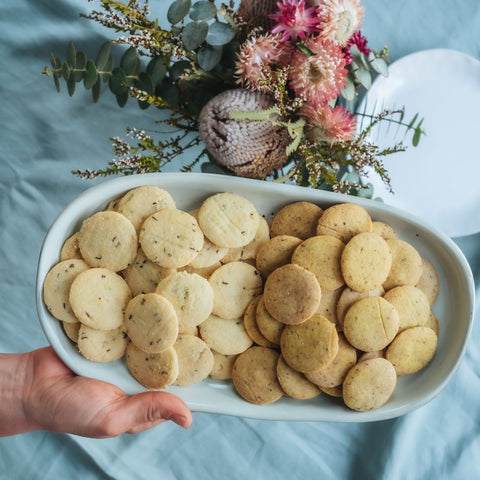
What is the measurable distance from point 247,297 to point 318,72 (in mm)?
282

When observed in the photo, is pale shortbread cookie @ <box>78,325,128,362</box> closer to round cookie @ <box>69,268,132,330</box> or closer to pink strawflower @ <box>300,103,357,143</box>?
round cookie @ <box>69,268,132,330</box>

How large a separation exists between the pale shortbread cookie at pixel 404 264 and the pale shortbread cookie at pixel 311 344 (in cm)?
11

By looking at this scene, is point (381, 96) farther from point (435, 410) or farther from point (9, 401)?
point (9, 401)

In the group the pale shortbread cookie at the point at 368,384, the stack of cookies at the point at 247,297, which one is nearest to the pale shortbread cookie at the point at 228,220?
the stack of cookies at the point at 247,297

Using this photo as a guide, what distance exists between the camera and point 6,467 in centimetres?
85

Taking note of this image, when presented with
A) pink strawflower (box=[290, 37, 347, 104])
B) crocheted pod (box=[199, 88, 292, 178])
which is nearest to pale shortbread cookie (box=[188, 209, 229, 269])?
crocheted pod (box=[199, 88, 292, 178])

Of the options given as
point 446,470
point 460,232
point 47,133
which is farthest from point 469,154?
point 47,133

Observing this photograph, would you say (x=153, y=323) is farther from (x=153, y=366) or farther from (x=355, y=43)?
(x=355, y=43)

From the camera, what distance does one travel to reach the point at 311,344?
564 millimetres

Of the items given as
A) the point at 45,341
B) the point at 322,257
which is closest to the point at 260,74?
the point at 322,257

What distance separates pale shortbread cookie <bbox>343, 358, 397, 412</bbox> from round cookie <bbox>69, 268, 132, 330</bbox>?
0.29 meters

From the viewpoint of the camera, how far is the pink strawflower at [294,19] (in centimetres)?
52

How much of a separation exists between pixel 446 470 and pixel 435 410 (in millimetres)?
107

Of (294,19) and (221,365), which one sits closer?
(294,19)
